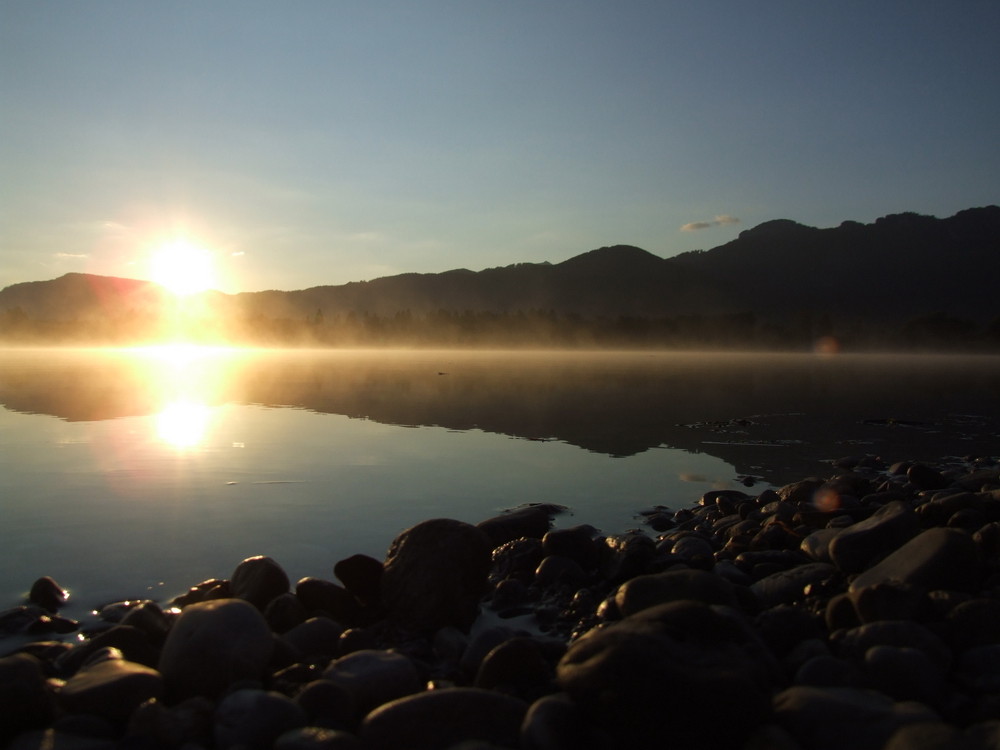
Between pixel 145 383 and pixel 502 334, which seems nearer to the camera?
pixel 145 383

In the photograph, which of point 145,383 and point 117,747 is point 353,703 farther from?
point 145,383

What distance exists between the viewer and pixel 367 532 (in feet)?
32.1

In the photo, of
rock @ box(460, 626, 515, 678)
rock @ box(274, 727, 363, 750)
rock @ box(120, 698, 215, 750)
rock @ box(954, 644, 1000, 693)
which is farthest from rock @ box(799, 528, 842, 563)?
rock @ box(120, 698, 215, 750)

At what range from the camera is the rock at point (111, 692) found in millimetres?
4867

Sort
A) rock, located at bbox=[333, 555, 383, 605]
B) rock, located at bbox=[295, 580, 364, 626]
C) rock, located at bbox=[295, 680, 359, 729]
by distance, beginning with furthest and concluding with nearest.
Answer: rock, located at bbox=[333, 555, 383, 605], rock, located at bbox=[295, 580, 364, 626], rock, located at bbox=[295, 680, 359, 729]

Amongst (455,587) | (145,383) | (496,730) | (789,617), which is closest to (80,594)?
(455,587)

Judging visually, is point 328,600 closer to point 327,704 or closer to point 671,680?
point 327,704

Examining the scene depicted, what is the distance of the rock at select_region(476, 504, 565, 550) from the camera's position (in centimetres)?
923

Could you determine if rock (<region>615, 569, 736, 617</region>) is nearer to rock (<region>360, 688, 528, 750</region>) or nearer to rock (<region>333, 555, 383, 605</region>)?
rock (<region>360, 688, 528, 750</region>)

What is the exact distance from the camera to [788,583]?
271 inches

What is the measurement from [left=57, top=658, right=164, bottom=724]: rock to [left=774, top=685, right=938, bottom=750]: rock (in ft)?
12.9

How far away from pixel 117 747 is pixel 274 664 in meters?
1.27

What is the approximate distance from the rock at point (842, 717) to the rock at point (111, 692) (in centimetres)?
393

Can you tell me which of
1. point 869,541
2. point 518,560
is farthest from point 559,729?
point 869,541
